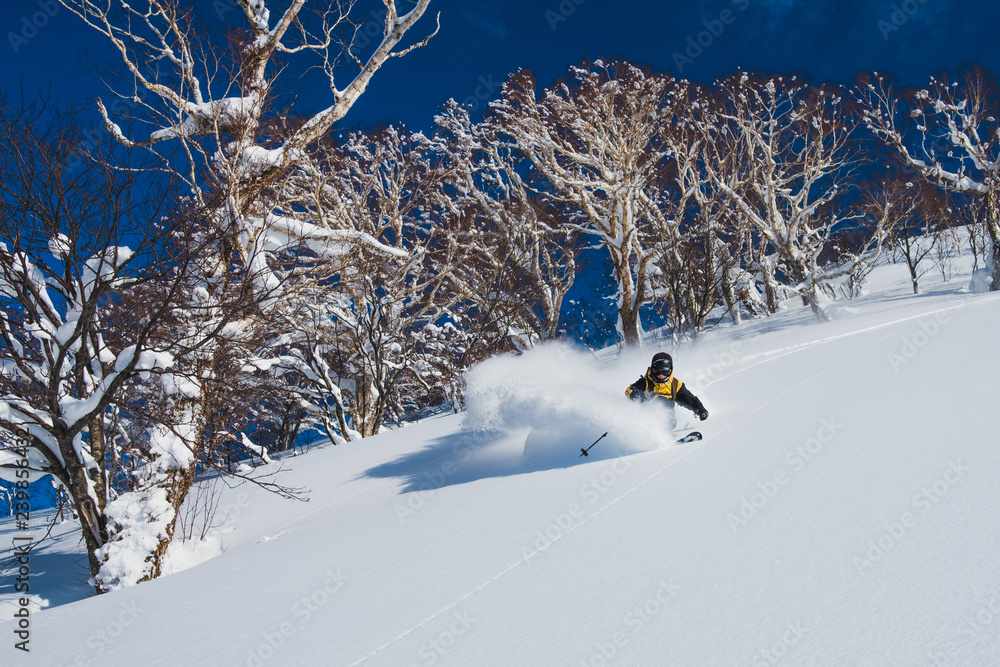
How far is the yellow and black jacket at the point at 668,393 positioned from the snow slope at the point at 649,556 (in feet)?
0.95

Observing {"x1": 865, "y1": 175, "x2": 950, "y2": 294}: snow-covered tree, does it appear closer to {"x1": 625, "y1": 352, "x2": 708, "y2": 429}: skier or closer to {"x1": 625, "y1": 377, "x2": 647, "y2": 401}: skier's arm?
{"x1": 625, "y1": 352, "x2": 708, "y2": 429}: skier

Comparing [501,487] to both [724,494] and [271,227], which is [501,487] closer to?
[724,494]

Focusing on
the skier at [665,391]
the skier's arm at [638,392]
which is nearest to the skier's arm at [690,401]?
the skier at [665,391]

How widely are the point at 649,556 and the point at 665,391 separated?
334 centimetres

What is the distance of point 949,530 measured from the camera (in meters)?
2.16

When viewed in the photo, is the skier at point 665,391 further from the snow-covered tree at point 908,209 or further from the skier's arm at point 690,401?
the snow-covered tree at point 908,209

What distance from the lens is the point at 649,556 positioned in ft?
8.73

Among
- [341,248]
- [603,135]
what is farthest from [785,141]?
[341,248]

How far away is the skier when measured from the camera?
5730mm

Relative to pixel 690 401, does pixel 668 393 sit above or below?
above

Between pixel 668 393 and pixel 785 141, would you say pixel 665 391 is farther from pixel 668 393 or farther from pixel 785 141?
pixel 785 141

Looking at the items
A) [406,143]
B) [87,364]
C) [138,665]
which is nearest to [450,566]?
[138,665]

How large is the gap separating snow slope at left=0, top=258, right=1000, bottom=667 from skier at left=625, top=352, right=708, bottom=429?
283mm

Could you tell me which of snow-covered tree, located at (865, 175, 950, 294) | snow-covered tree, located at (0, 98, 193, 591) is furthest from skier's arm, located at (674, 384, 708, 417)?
snow-covered tree, located at (865, 175, 950, 294)
